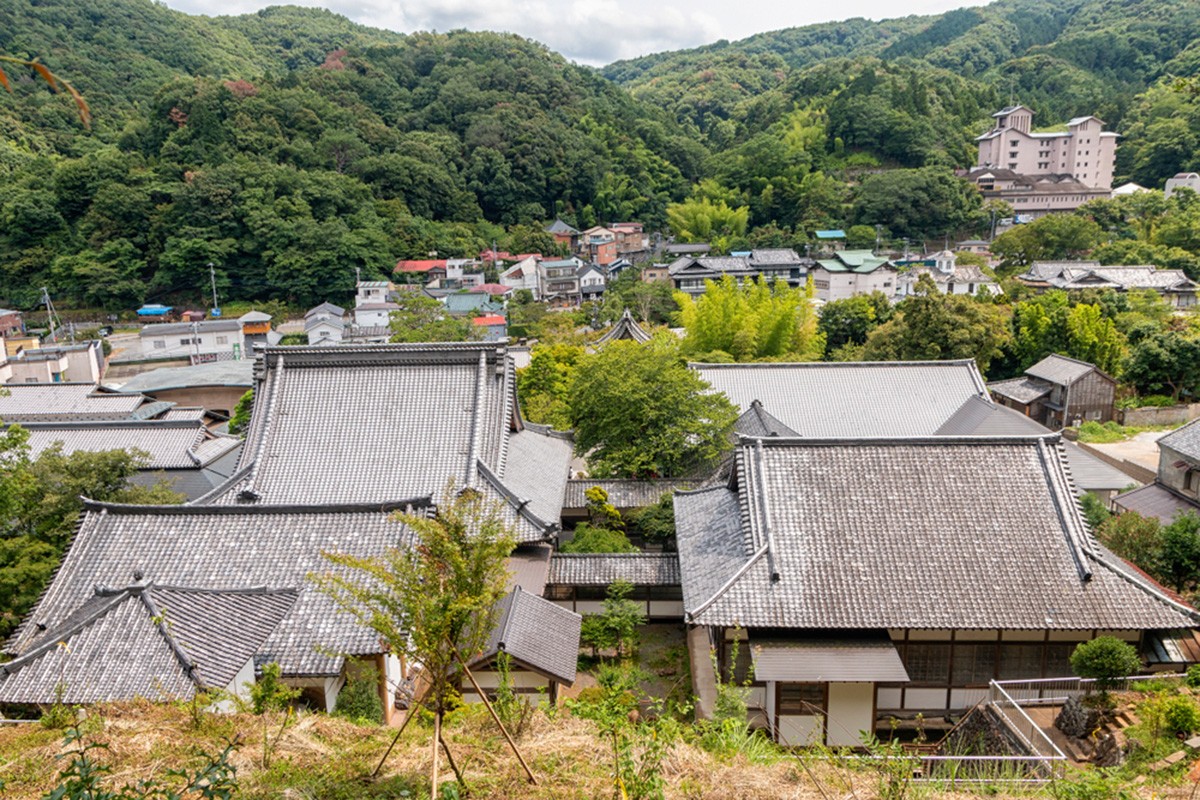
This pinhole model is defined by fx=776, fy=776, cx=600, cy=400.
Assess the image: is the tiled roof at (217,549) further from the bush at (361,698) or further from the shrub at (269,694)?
the shrub at (269,694)

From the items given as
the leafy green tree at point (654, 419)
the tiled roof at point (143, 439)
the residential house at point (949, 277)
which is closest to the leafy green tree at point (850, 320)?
the residential house at point (949, 277)

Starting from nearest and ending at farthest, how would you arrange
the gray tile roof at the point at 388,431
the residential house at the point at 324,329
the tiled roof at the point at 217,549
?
the tiled roof at the point at 217,549 → the gray tile roof at the point at 388,431 → the residential house at the point at 324,329

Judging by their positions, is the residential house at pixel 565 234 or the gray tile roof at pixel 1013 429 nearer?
the gray tile roof at pixel 1013 429

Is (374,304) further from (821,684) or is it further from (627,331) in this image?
(821,684)

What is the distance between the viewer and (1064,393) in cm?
3384

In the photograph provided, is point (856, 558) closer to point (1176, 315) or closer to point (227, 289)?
point (1176, 315)

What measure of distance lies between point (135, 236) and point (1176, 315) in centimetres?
8085

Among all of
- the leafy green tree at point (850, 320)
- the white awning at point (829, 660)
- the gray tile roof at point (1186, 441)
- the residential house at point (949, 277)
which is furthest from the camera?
the residential house at point (949, 277)

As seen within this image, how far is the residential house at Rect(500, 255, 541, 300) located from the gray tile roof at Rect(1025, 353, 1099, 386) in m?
43.7

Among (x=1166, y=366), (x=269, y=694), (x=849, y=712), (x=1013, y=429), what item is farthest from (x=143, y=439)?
(x=1166, y=366)

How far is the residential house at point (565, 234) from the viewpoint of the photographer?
274 feet

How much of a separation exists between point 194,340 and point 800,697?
52442 millimetres

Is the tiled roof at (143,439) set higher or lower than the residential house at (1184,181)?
lower

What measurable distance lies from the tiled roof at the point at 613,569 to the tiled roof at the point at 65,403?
25505mm
